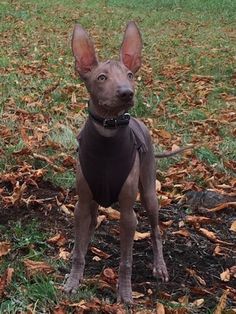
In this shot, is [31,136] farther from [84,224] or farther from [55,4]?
[55,4]

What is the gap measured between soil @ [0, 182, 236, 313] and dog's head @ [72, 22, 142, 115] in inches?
45.9

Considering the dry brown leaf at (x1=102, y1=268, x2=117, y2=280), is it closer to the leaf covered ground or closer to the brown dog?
the leaf covered ground

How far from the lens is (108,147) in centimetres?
336

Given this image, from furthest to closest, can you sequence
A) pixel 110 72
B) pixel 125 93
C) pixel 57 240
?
pixel 57 240 → pixel 110 72 → pixel 125 93

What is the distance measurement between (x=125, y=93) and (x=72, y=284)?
1.16 m

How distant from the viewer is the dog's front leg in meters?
3.43

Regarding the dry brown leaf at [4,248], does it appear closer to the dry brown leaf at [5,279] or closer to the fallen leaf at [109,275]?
the dry brown leaf at [5,279]

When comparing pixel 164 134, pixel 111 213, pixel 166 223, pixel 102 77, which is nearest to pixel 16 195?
pixel 111 213

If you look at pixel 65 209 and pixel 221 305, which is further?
pixel 65 209

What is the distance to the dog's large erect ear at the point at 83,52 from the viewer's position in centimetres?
340

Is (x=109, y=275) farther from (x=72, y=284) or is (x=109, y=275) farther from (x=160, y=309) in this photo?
(x=160, y=309)

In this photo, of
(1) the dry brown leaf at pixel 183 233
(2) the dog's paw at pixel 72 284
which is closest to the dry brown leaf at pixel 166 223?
(1) the dry brown leaf at pixel 183 233

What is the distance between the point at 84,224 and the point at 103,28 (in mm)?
13335

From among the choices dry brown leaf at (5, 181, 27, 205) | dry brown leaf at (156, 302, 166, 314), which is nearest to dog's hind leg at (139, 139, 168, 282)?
dry brown leaf at (156, 302, 166, 314)
